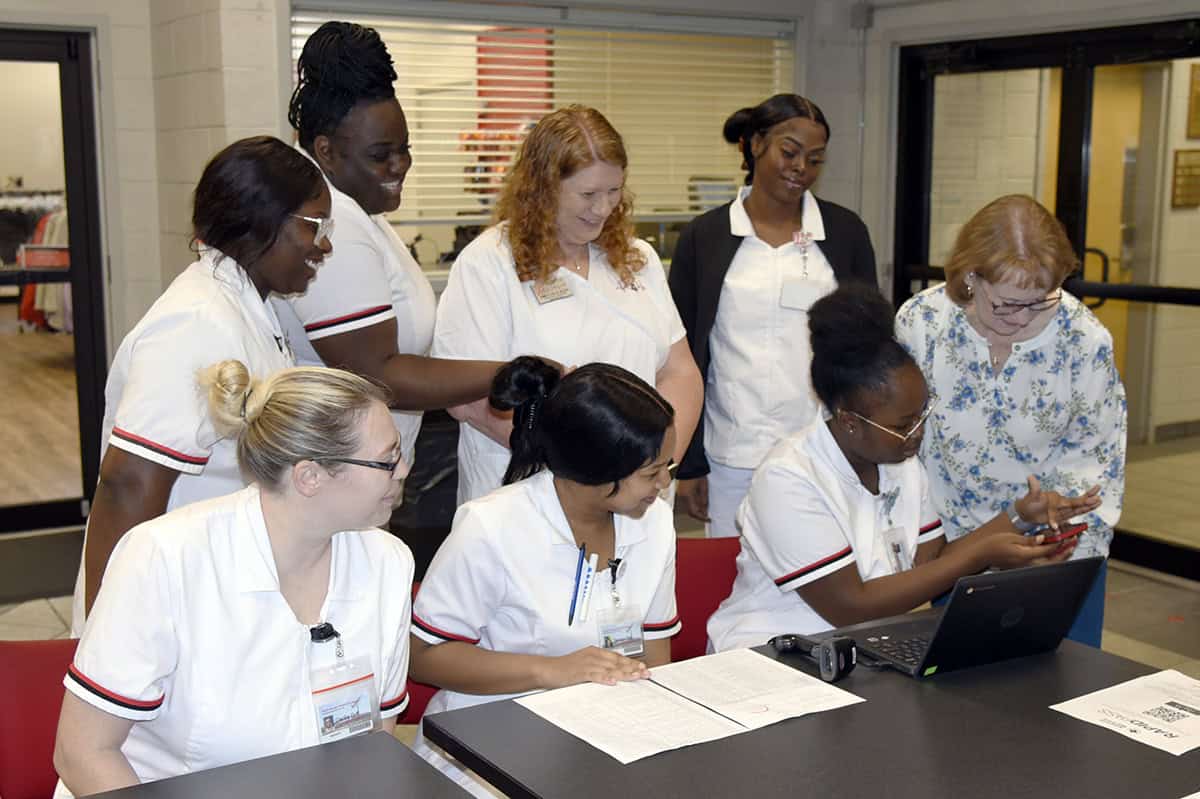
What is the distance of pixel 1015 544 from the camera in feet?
7.58

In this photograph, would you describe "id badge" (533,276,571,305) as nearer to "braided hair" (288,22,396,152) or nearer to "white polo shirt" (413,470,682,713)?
"braided hair" (288,22,396,152)

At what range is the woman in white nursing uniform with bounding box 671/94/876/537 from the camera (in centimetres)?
323

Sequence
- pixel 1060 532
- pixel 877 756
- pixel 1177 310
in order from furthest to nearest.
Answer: pixel 1177 310 → pixel 1060 532 → pixel 877 756

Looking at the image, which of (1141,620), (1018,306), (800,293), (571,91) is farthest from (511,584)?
(571,91)

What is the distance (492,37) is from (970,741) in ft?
13.5

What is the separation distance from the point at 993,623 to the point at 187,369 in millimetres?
1329

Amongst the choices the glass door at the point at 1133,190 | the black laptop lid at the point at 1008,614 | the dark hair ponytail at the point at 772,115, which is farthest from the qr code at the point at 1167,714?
the glass door at the point at 1133,190

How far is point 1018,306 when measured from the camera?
8.20 ft

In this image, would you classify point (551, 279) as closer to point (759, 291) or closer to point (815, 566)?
point (759, 291)

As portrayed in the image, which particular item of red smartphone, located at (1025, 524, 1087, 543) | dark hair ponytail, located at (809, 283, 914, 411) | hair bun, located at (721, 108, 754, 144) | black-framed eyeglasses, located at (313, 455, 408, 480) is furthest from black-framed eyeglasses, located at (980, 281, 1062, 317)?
black-framed eyeglasses, located at (313, 455, 408, 480)

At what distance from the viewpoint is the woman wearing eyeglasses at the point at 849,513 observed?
2.31 m

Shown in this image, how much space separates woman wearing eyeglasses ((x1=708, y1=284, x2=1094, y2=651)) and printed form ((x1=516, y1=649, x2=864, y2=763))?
31cm

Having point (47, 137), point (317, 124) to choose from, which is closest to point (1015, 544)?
point (317, 124)

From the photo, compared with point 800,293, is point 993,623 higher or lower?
lower
